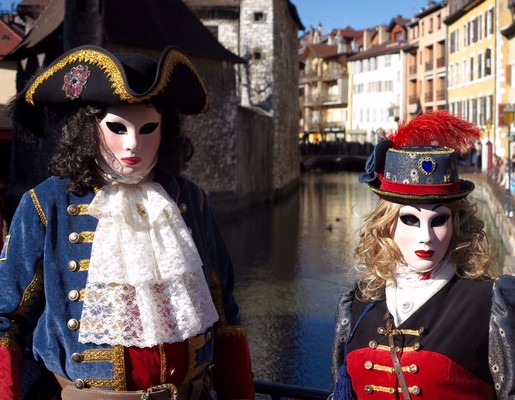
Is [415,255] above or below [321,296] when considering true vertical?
above

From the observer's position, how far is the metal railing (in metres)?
3.11

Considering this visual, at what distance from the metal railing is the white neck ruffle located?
0.46m

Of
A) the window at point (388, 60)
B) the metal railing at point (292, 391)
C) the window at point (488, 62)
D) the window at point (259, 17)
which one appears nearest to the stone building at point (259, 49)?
the window at point (259, 17)

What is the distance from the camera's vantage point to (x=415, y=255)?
106 inches

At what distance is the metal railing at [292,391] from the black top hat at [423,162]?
0.76m

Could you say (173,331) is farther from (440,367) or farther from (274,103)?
(274,103)

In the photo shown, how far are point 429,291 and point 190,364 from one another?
0.77 m

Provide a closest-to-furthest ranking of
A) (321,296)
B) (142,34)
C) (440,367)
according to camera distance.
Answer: (440,367)
(321,296)
(142,34)

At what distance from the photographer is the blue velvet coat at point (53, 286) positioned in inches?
106

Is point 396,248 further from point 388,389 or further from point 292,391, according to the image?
point 292,391

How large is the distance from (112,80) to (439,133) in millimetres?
1038

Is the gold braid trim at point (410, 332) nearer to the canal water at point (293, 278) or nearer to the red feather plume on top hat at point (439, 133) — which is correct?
the canal water at point (293, 278)

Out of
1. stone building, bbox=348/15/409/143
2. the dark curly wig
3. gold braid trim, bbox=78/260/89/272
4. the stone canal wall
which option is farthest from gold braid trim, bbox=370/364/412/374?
stone building, bbox=348/15/409/143

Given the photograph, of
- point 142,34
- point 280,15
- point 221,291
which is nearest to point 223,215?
point 142,34
